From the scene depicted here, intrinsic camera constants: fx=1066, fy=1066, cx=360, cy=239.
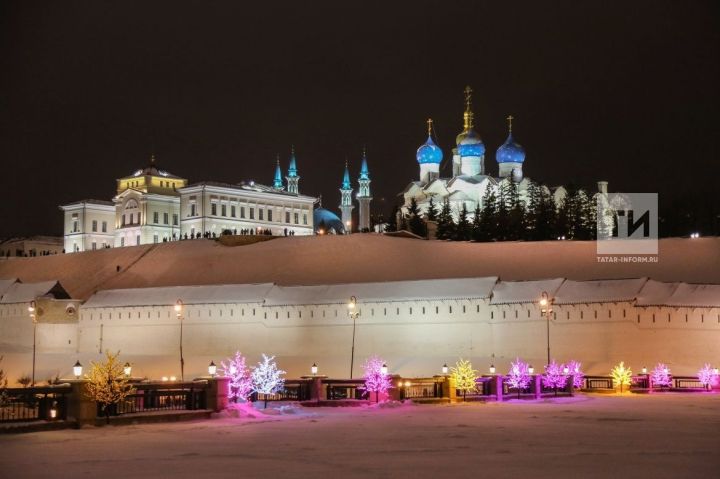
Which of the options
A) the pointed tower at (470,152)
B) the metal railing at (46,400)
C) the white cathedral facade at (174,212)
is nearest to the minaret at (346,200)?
the white cathedral facade at (174,212)

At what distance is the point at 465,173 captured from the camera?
9338 cm

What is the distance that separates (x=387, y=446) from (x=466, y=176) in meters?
74.9

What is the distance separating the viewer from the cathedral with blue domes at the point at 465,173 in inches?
3553

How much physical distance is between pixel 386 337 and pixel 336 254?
1785cm

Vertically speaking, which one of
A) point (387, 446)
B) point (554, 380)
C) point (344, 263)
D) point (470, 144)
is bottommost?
point (387, 446)

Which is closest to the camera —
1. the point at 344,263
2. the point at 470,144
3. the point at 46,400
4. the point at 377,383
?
the point at 46,400

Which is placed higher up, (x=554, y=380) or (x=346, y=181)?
(x=346, y=181)

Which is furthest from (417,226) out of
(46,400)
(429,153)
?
(46,400)

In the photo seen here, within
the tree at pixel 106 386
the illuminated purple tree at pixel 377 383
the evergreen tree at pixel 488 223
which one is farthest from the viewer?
the evergreen tree at pixel 488 223

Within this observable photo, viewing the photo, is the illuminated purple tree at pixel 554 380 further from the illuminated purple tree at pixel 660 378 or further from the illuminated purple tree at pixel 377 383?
the illuminated purple tree at pixel 377 383

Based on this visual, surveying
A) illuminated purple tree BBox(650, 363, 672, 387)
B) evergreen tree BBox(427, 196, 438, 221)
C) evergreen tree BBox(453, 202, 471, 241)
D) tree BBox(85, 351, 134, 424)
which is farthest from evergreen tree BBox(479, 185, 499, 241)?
tree BBox(85, 351, 134, 424)

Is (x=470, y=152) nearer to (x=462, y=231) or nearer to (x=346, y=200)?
(x=462, y=231)

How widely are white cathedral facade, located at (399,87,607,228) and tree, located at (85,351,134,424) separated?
66372mm

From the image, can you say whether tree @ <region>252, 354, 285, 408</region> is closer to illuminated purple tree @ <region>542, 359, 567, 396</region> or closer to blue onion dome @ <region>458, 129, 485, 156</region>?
illuminated purple tree @ <region>542, 359, 567, 396</region>
